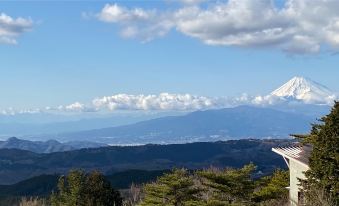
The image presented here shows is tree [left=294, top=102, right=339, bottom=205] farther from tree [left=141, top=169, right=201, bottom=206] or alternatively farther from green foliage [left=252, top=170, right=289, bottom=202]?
tree [left=141, top=169, right=201, bottom=206]

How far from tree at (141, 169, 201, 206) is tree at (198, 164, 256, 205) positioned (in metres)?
3.07

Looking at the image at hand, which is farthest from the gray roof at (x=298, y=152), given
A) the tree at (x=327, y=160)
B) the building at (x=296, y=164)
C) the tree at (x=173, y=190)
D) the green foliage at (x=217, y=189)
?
the tree at (x=173, y=190)

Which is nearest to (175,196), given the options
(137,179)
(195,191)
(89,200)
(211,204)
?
(195,191)

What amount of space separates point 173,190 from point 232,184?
188 inches

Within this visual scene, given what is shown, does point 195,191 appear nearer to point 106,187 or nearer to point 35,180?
point 106,187

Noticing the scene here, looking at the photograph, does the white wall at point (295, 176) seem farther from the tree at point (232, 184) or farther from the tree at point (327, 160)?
the tree at point (327, 160)

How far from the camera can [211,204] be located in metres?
27.5

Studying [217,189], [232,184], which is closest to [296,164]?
[232,184]

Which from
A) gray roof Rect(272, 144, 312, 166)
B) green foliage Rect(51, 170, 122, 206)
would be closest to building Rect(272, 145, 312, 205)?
gray roof Rect(272, 144, 312, 166)

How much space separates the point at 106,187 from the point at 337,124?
1094 inches

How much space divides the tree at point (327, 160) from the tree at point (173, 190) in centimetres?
1047

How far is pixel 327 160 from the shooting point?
2173cm

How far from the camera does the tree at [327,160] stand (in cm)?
2139

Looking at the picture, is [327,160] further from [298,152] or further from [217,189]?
[217,189]
